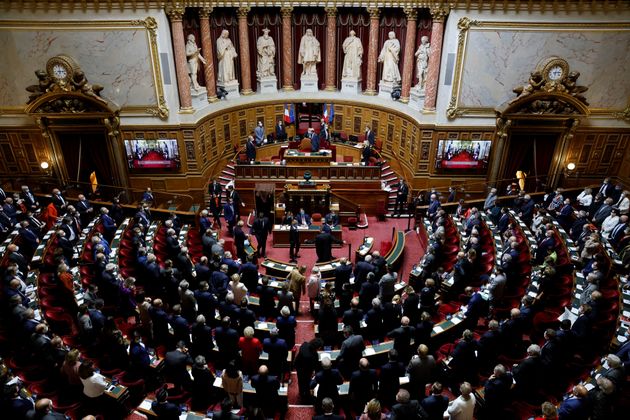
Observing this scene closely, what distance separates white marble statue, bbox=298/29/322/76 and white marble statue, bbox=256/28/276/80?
4.40ft

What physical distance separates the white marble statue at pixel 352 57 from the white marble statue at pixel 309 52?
1.32 meters

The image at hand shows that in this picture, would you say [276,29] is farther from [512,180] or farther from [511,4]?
[512,180]

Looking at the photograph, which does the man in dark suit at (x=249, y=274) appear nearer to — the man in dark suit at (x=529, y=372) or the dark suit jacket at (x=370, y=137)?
the man in dark suit at (x=529, y=372)

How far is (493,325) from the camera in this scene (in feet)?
28.7

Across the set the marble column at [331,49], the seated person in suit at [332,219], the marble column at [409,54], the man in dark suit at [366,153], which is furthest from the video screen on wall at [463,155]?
the marble column at [331,49]

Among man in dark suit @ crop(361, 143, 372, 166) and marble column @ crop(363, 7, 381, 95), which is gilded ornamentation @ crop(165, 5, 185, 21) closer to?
marble column @ crop(363, 7, 381, 95)

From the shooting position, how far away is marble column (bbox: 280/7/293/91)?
68.6ft

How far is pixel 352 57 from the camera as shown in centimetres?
2211

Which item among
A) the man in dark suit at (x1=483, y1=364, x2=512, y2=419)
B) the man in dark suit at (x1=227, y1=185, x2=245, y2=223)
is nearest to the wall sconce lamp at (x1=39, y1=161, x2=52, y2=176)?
the man in dark suit at (x1=227, y1=185, x2=245, y2=223)

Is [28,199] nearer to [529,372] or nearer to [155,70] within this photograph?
[155,70]

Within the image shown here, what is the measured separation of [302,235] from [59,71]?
1090 centimetres

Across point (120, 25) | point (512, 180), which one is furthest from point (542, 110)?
point (120, 25)

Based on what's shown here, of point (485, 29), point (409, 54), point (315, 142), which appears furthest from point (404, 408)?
point (409, 54)

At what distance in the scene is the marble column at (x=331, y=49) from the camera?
69.4 feet
